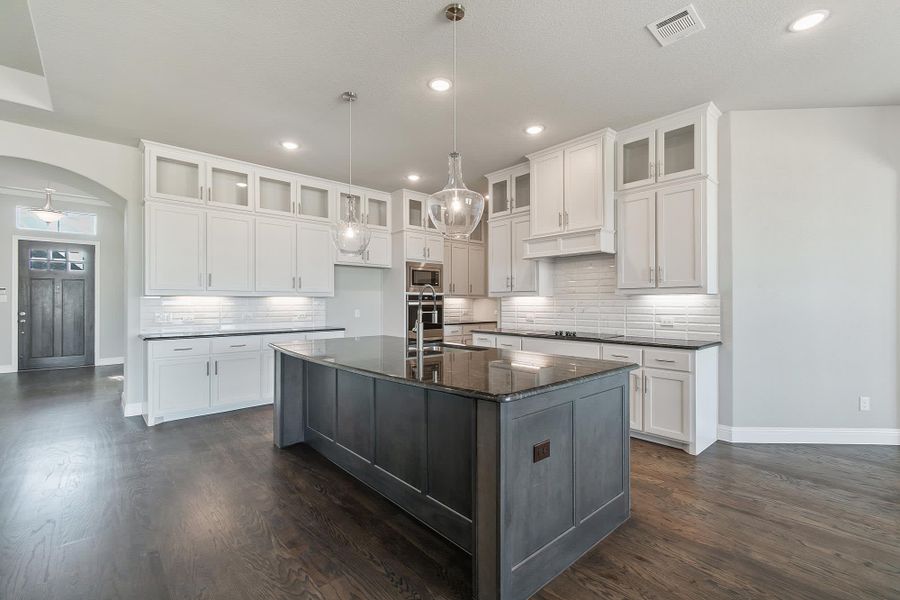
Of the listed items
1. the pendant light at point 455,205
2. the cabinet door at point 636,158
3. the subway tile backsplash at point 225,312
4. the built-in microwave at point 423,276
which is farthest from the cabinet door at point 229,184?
the cabinet door at point 636,158

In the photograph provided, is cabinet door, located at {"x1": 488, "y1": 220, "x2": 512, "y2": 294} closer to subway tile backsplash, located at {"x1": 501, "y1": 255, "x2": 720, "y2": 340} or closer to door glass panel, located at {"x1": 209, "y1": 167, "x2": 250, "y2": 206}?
subway tile backsplash, located at {"x1": 501, "y1": 255, "x2": 720, "y2": 340}

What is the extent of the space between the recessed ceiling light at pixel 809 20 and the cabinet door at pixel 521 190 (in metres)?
2.61

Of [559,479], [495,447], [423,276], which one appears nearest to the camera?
[495,447]

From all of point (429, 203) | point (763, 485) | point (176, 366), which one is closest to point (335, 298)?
point (176, 366)

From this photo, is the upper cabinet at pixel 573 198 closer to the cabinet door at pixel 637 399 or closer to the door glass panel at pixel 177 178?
the cabinet door at pixel 637 399

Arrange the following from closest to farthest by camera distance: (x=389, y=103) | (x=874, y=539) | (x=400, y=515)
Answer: (x=874, y=539) < (x=400, y=515) < (x=389, y=103)

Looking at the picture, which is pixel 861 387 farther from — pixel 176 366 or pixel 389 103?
pixel 176 366

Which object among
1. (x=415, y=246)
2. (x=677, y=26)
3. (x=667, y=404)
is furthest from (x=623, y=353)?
(x=415, y=246)

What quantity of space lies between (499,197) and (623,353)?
2.52m

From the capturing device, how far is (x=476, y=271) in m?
6.88

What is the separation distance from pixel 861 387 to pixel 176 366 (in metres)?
6.34

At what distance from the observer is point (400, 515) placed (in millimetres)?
2408

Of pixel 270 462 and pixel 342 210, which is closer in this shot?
pixel 270 462

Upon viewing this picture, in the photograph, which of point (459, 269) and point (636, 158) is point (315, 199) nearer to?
point (459, 269)
